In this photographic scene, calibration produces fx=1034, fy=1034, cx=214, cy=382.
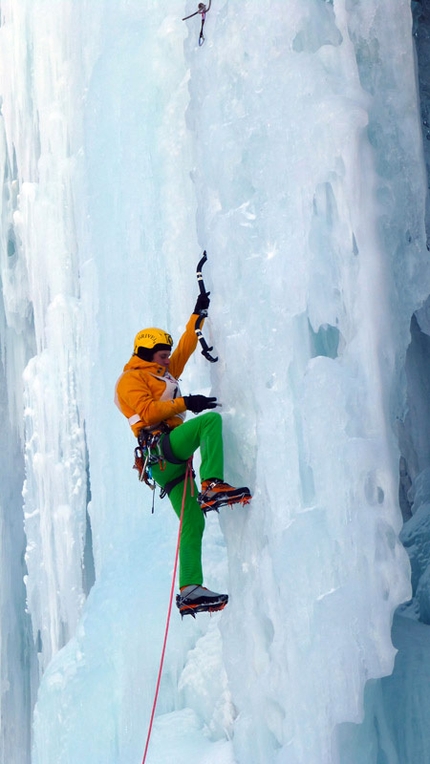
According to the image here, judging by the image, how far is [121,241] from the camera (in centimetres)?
614

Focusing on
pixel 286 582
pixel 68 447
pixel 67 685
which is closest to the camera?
pixel 286 582

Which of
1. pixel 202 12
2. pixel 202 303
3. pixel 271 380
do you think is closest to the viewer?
pixel 271 380

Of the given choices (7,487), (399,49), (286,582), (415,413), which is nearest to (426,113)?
(399,49)

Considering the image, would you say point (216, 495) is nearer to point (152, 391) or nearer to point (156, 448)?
point (156, 448)

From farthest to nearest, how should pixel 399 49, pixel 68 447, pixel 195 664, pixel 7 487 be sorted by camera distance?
1. pixel 7 487
2. pixel 68 447
3. pixel 195 664
4. pixel 399 49

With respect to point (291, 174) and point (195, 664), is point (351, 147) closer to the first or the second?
point (291, 174)

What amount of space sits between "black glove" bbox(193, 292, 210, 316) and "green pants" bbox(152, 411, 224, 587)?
0.46m

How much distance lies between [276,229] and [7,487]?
5669 mm

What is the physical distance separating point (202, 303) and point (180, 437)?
0.56 m

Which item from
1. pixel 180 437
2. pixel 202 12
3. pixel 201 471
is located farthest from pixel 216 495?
pixel 202 12

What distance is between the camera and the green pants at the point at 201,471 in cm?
377

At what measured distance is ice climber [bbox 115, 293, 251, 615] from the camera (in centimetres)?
377

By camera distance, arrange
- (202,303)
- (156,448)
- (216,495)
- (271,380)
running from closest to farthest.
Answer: (216,495) → (271,380) → (156,448) → (202,303)

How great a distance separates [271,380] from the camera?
152 inches
